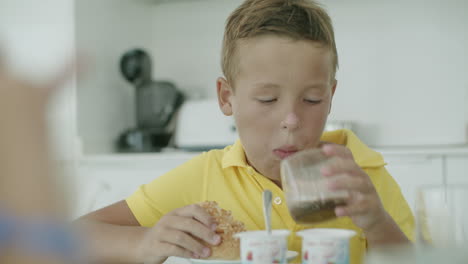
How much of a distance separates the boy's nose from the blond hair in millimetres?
153

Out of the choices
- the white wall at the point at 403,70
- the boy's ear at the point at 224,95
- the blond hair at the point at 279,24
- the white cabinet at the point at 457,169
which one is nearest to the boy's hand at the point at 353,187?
the blond hair at the point at 279,24

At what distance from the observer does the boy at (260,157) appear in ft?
2.57

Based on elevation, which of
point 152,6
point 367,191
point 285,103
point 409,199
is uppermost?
point 152,6

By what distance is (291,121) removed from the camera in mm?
857

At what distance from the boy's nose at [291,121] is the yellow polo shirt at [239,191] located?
0.18 metres

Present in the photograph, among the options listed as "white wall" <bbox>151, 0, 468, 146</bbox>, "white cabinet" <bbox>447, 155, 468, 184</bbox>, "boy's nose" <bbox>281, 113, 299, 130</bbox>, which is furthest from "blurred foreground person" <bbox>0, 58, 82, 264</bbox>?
"white wall" <bbox>151, 0, 468, 146</bbox>

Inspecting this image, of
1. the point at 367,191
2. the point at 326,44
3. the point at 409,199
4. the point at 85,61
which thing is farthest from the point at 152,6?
the point at 85,61

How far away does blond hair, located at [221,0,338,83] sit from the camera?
93cm

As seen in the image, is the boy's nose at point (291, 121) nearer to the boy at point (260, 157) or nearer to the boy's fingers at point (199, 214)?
the boy at point (260, 157)

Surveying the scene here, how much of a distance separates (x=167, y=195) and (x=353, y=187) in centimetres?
53

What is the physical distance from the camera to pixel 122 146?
284cm

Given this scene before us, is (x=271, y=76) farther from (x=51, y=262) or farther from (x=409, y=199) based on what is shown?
(x=409, y=199)

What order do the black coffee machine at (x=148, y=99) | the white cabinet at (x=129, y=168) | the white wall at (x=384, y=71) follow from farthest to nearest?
the black coffee machine at (x=148, y=99)
the white wall at (x=384, y=71)
the white cabinet at (x=129, y=168)

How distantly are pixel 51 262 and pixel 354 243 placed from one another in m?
0.78
